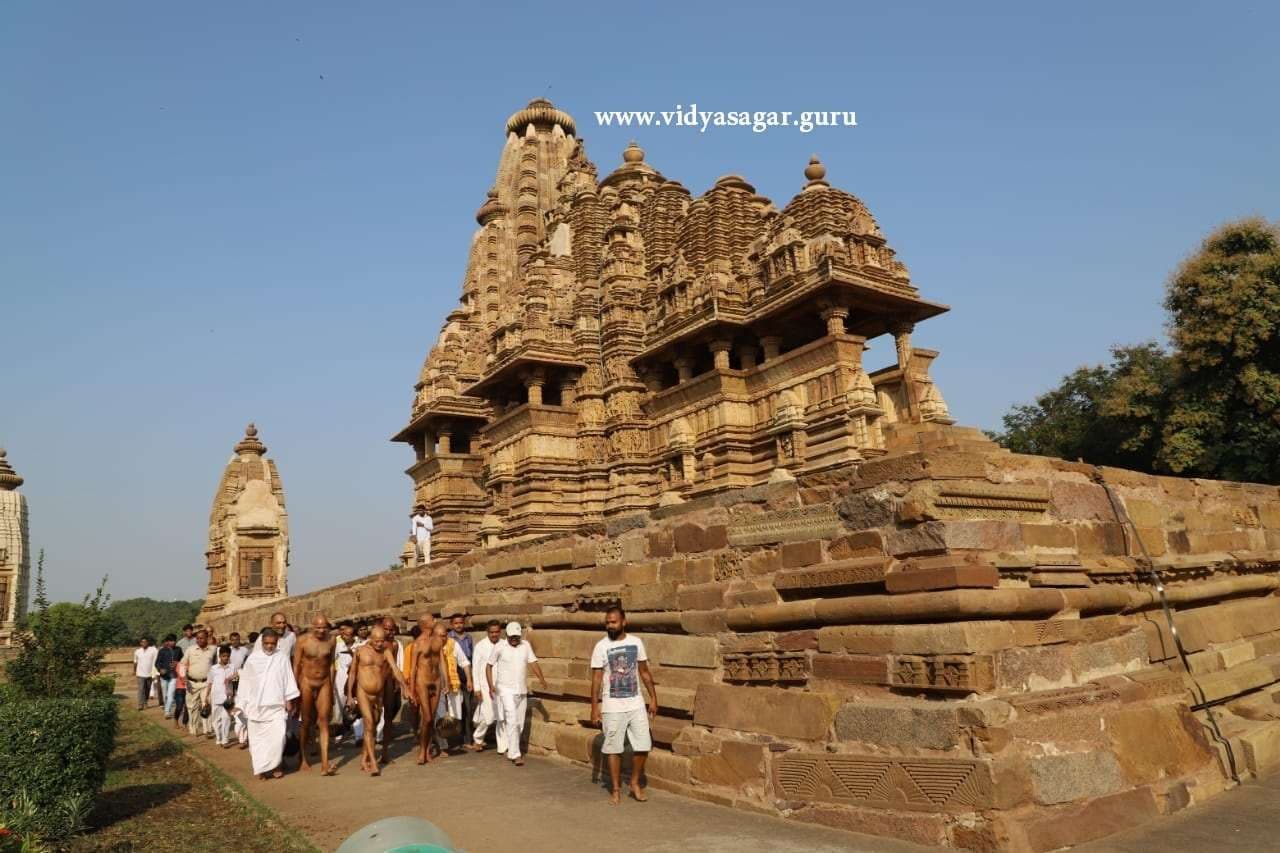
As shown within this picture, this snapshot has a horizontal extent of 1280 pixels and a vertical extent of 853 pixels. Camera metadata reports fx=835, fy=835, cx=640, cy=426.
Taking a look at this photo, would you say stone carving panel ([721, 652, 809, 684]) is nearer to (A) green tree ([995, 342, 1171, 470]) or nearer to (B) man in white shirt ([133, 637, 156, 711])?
(B) man in white shirt ([133, 637, 156, 711])

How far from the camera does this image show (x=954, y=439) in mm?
5727

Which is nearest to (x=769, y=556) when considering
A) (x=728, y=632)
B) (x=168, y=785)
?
(x=728, y=632)

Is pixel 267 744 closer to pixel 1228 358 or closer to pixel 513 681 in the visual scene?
pixel 513 681

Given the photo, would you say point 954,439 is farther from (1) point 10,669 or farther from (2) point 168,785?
(1) point 10,669

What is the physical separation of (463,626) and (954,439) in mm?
6412

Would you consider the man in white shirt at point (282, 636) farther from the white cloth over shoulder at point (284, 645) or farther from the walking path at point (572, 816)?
the walking path at point (572, 816)

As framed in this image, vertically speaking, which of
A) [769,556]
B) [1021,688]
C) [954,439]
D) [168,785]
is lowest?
[168,785]

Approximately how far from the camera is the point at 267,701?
841 centimetres

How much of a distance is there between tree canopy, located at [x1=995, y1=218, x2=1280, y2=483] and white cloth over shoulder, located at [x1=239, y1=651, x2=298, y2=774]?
21.2m

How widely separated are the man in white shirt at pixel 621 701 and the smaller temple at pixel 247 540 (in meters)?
24.1

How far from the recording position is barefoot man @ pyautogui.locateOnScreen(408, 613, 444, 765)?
8453mm

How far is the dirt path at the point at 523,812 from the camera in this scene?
4965 mm

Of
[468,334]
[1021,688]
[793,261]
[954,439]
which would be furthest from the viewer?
[468,334]

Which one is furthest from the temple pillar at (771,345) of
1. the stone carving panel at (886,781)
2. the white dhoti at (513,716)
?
the stone carving panel at (886,781)
